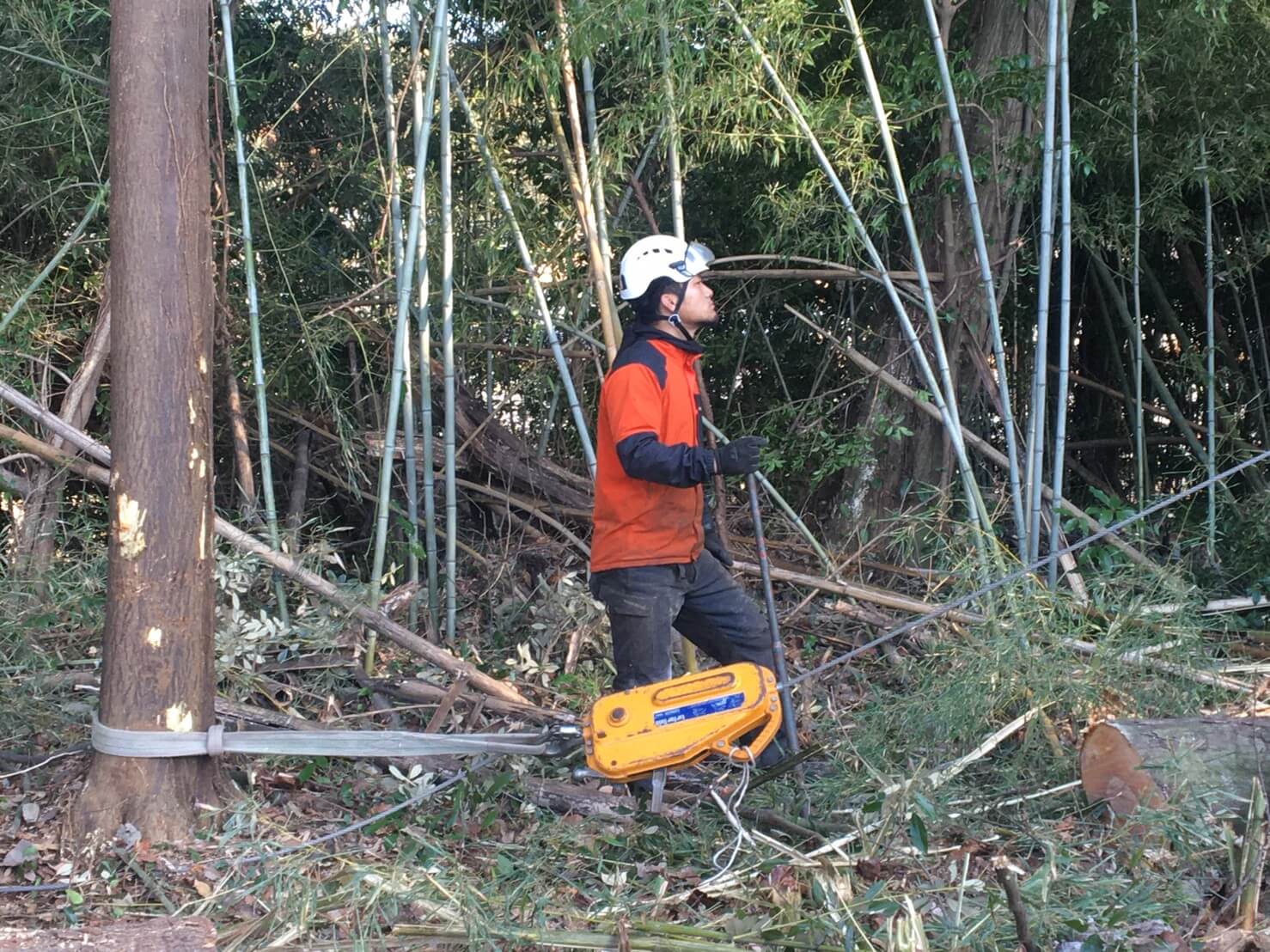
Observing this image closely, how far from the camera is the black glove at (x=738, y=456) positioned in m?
3.15

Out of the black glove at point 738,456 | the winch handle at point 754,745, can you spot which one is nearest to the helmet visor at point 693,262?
the black glove at point 738,456

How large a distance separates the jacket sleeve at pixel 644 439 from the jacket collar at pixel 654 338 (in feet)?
0.51

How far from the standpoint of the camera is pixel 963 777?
3545mm

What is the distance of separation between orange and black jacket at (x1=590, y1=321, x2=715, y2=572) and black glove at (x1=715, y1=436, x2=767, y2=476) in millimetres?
68

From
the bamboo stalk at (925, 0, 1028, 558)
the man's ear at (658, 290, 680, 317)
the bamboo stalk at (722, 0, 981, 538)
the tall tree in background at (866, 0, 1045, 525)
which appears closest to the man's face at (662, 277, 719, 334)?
the man's ear at (658, 290, 680, 317)

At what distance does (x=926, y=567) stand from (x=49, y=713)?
345 cm

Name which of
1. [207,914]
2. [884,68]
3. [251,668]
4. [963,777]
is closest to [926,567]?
[963,777]

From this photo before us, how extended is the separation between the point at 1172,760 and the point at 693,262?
1890 mm

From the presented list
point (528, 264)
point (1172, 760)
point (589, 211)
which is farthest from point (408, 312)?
point (1172, 760)

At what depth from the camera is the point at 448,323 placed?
174 inches

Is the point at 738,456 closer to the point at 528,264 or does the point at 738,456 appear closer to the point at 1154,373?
the point at 528,264

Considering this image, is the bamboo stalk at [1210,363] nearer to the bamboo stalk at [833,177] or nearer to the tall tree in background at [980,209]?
the tall tree in background at [980,209]

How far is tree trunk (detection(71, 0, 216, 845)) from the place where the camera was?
10.2 feet

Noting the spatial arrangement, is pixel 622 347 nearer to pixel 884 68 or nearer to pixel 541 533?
pixel 541 533
